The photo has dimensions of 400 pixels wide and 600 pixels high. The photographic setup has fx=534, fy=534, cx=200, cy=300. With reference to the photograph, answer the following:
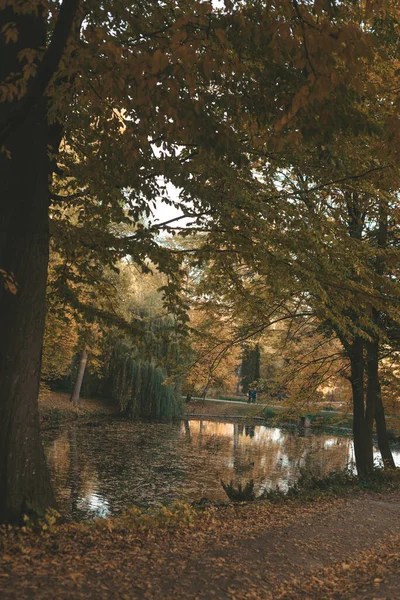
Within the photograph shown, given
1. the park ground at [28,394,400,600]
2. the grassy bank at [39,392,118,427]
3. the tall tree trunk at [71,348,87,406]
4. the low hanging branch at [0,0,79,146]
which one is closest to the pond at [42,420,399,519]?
the grassy bank at [39,392,118,427]

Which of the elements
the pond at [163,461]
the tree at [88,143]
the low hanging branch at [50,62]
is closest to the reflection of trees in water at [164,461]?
the pond at [163,461]

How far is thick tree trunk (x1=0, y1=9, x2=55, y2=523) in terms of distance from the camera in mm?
5906

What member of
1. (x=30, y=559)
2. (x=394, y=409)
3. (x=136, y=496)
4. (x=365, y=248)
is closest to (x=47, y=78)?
(x=30, y=559)

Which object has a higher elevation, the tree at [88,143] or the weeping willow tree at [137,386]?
the tree at [88,143]

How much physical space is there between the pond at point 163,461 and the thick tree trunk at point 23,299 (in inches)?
163

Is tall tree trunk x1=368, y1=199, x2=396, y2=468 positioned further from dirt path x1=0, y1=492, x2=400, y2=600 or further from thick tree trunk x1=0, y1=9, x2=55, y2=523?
thick tree trunk x1=0, y1=9, x2=55, y2=523

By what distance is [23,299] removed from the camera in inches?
238

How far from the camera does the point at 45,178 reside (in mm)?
6375

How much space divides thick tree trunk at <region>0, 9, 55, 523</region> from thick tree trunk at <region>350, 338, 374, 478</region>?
868cm

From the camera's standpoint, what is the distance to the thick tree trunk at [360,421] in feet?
42.1

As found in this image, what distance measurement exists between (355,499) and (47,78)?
28.7 ft

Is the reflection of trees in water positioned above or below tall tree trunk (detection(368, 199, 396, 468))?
below

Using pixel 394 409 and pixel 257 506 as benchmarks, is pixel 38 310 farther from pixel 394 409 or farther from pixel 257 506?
pixel 394 409

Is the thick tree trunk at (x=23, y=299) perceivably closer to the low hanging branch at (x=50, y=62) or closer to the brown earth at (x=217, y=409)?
the low hanging branch at (x=50, y=62)
